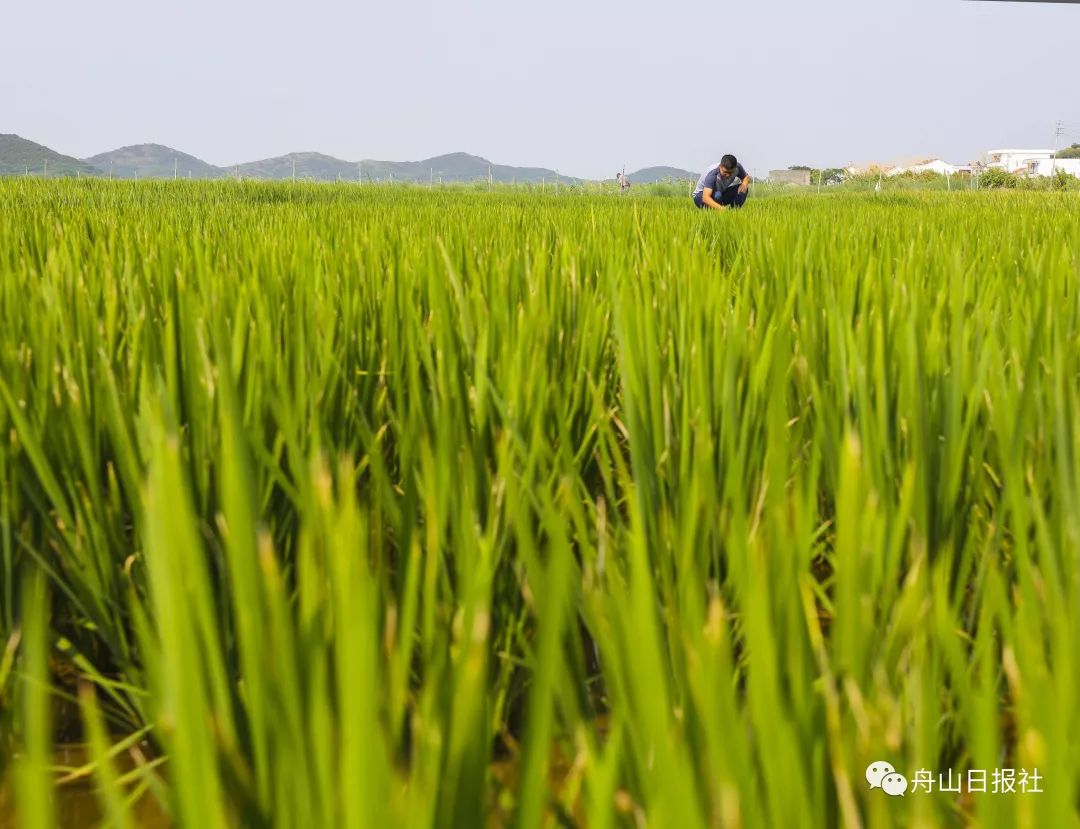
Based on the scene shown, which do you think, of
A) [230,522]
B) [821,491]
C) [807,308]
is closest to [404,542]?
[230,522]

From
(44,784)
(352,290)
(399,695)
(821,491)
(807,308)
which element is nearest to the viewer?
(44,784)

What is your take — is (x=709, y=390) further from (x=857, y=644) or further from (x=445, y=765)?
(x=445, y=765)

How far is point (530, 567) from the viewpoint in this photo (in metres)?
0.44

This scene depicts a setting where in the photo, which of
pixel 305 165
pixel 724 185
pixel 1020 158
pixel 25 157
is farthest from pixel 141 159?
pixel 724 185

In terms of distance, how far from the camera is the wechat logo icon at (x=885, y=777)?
342 millimetres

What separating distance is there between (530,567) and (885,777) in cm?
18

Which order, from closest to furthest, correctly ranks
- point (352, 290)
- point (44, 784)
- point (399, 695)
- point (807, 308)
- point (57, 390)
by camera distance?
point (44, 784) → point (399, 695) → point (57, 390) → point (807, 308) → point (352, 290)

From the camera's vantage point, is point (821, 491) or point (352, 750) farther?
point (821, 491)

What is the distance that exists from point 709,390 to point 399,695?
24.2 inches

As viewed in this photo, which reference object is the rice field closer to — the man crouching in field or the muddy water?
the muddy water

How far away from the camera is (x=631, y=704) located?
0.36 meters

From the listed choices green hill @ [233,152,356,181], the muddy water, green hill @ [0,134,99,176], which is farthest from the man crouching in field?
green hill @ [233,152,356,181]

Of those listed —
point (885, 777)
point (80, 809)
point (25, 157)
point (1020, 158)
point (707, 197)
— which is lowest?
point (80, 809)

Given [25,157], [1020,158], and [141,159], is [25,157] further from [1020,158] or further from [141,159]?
[1020,158]
